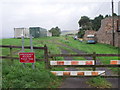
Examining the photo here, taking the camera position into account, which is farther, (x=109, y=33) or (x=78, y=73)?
(x=109, y=33)

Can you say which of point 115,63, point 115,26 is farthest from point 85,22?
point 115,63

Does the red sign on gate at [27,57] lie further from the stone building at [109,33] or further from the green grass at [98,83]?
the stone building at [109,33]

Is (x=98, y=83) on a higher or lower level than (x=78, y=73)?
lower

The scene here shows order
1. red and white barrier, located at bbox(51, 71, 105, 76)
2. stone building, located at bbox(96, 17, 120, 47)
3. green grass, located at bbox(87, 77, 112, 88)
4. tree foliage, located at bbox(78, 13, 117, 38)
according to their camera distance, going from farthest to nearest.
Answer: tree foliage, located at bbox(78, 13, 117, 38) < stone building, located at bbox(96, 17, 120, 47) < red and white barrier, located at bbox(51, 71, 105, 76) < green grass, located at bbox(87, 77, 112, 88)

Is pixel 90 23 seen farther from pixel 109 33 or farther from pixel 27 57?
pixel 27 57

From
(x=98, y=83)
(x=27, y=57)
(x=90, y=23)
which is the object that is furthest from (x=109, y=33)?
(x=90, y=23)

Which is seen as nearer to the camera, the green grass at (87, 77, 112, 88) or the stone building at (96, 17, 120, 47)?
Answer: the green grass at (87, 77, 112, 88)

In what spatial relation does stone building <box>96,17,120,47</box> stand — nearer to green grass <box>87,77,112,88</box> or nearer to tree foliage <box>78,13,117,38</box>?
green grass <box>87,77,112,88</box>

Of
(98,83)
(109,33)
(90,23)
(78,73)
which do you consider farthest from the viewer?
(90,23)

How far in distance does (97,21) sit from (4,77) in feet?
222

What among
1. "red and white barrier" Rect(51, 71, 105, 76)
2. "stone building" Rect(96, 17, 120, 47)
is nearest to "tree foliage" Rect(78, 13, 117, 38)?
"stone building" Rect(96, 17, 120, 47)

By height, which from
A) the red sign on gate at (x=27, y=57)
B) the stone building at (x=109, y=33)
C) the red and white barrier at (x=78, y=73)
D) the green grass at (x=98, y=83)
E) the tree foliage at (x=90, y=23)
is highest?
the tree foliage at (x=90, y=23)

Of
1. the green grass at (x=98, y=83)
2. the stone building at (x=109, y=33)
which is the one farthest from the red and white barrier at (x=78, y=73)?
the stone building at (x=109, y=33)

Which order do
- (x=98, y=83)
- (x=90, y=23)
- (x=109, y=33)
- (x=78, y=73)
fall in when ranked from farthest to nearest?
(x=90, y=23) → (x=109, y=33) → (x=78, y=73) → (x=98, y=83)
